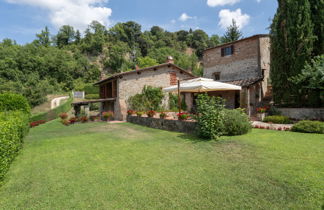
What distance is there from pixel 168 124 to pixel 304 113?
9773 millimetres

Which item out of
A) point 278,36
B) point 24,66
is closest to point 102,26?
point 24,66

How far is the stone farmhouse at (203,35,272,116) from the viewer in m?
15.7

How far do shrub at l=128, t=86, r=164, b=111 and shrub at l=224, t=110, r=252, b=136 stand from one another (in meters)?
10.8

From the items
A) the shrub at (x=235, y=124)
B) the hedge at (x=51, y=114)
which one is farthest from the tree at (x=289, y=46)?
the hedge at (x=51, y=114)

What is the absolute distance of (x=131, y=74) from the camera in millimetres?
17844

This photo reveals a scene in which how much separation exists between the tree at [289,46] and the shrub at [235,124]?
7.58 metres

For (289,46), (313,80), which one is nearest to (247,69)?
(289,46)

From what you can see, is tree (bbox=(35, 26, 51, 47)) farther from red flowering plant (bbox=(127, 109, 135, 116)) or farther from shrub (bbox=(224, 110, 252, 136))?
shrub (bbox=(224, 110, 252, 136))

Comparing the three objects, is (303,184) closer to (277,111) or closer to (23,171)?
(23,171)

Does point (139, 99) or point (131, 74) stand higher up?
point (131, 74)

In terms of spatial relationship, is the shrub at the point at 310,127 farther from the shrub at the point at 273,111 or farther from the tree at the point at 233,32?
the tree at the point at 233,32

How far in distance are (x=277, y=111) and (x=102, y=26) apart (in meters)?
94.9

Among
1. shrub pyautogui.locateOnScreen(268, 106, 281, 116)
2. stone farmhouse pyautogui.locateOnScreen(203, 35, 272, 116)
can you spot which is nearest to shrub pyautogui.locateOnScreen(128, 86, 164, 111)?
stone farmhouse pyautogui.locateOnScreen(203, 35, 272, 116)

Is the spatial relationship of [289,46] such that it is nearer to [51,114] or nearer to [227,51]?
[227,51]
